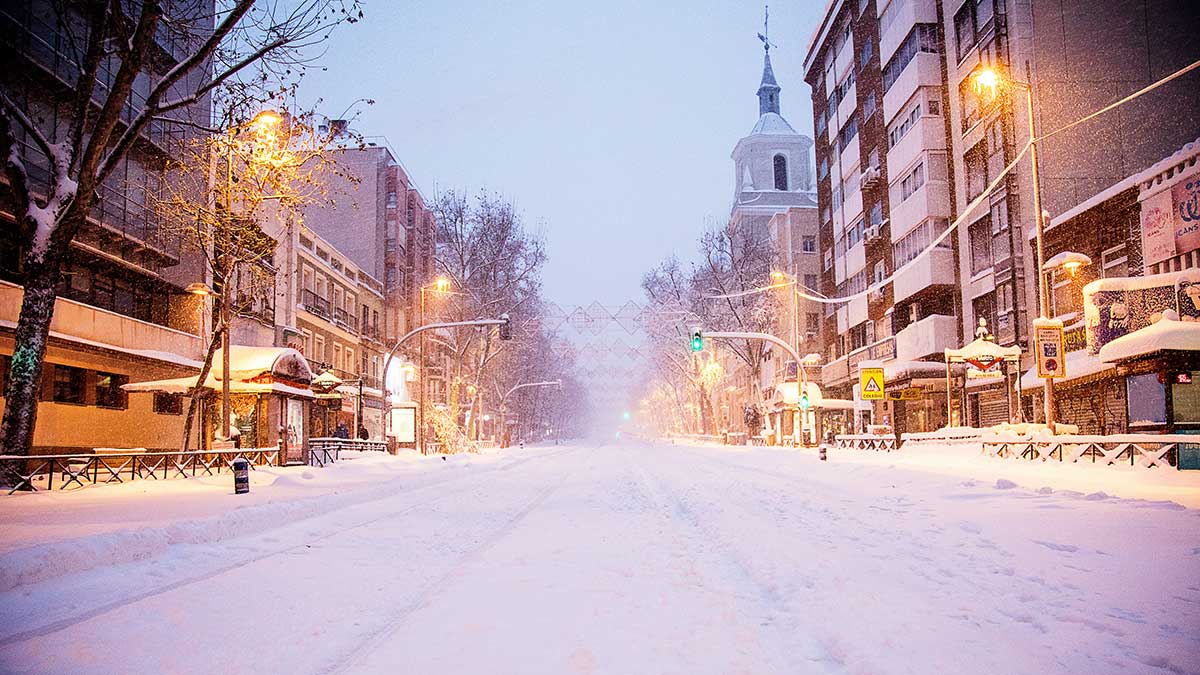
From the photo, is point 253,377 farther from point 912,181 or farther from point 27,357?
point 912,181

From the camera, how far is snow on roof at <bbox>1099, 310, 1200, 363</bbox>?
54.9 ft

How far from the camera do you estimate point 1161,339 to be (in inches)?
668

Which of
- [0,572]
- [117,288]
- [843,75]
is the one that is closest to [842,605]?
[0,572]

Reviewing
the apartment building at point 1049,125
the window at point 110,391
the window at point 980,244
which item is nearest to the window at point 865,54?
the apartment building at point 1049,125

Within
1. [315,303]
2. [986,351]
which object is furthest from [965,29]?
[315,303]

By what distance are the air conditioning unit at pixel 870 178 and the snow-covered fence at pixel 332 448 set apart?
27567 millimetres

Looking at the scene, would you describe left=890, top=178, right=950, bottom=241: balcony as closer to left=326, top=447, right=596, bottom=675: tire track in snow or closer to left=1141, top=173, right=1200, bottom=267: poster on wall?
left=1141, top=173, right=1200, bottom=267: poster on wall

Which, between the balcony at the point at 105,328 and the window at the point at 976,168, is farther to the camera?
the window at the point at 976,168

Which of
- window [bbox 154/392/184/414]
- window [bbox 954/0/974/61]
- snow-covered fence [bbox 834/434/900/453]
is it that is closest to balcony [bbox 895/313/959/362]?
snow-covered fence [bbox 834/434/900/453]

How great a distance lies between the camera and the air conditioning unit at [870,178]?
4191 cm

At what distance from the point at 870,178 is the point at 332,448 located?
95.8 feet

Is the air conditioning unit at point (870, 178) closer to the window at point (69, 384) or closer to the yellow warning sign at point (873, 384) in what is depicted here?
the yellow warning sign at point (873, 384)

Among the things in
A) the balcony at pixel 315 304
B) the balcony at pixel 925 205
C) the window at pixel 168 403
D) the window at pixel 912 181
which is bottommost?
the window at pixel 168 403

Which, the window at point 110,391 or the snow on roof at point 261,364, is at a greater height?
the snow on roof at point 261,364
